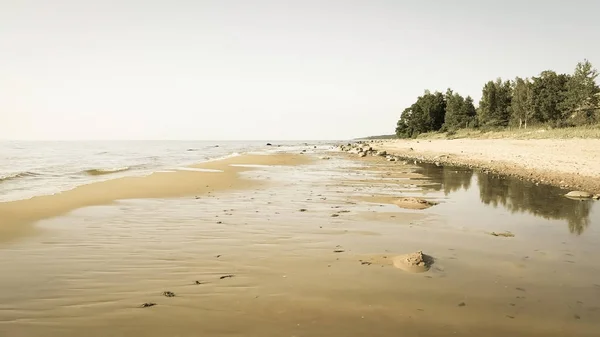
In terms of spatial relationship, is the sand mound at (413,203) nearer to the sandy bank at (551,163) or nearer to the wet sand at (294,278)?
the wet sand at (294,278)

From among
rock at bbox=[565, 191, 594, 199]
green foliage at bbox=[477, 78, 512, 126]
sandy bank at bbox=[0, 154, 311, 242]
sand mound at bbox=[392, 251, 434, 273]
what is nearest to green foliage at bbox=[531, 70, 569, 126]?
green foliage at bbox=[477, 78, 512, 126]

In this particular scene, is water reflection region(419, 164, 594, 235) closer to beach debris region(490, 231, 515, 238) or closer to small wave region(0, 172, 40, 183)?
beach debris region(490, 231, 515, 238)

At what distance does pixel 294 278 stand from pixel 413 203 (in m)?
7.93

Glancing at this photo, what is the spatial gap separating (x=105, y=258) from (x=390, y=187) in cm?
1317

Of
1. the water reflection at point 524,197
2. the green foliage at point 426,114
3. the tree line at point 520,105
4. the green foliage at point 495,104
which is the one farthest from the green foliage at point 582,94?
the water reflection at point 524,197

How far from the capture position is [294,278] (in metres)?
5.95

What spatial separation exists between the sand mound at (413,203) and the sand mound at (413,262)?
5.69m

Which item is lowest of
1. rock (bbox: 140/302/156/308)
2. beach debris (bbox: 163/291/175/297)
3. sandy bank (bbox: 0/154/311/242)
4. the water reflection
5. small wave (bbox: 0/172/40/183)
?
the water reflection

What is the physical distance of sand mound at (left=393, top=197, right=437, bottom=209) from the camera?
12.4 meters

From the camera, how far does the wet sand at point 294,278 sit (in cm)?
443

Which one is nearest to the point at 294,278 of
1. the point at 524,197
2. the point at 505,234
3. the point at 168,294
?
the point at 168,294

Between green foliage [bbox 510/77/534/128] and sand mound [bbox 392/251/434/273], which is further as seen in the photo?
green foliage [bbox 510/77/534/128]

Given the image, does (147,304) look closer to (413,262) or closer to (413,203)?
(413,262)

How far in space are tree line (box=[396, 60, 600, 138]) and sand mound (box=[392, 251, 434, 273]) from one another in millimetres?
59834
